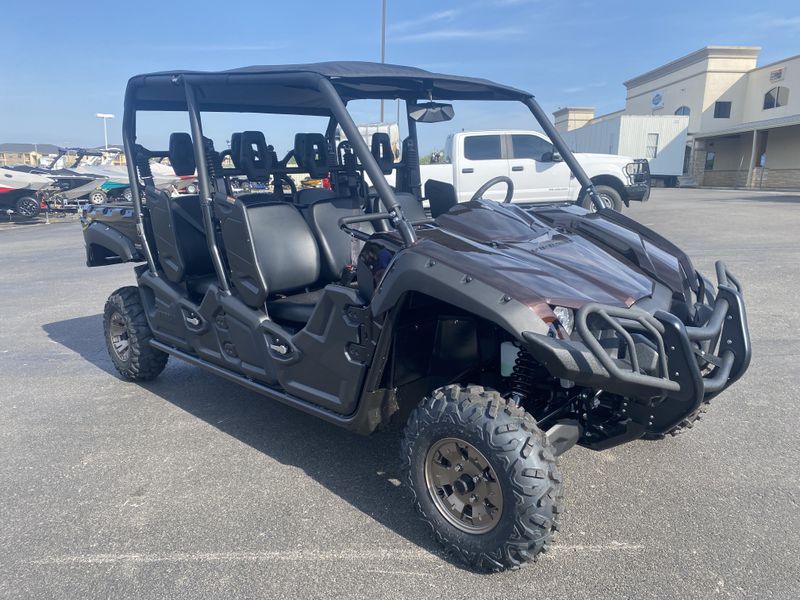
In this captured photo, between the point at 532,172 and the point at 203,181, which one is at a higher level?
the point at 203,181

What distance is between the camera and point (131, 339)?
178 inches

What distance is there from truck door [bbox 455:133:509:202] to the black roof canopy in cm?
812

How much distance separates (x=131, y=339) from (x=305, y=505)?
90.6 inches

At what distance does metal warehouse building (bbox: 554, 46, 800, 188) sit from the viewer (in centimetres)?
3097

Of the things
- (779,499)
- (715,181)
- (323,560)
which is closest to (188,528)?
(323,560)

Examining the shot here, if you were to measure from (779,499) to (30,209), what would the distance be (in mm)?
21598

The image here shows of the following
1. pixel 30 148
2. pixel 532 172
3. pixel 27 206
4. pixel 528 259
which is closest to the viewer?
pixel 528 259

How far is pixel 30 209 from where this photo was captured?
19266 mm

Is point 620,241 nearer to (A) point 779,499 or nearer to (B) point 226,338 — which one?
(A) point 779,499

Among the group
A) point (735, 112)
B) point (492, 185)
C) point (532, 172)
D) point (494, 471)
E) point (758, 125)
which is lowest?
point (494, 471)

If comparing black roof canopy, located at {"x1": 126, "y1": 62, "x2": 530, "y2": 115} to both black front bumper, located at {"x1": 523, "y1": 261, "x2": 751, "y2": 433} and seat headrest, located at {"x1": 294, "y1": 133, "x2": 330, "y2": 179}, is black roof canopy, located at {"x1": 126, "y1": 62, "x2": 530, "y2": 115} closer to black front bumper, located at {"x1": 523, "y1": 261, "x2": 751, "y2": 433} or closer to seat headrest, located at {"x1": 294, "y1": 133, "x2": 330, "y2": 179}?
seat headrest, located at {"x1": 294, "y1": 133, "x2": 330, "y2": 179}

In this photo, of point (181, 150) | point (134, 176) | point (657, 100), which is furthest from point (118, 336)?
point (657, 100)

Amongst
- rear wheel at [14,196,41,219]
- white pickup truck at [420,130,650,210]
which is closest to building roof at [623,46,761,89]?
A: white pickup truck at [420,130,650,210]

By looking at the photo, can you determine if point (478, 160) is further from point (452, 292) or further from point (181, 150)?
point (452, 292)
